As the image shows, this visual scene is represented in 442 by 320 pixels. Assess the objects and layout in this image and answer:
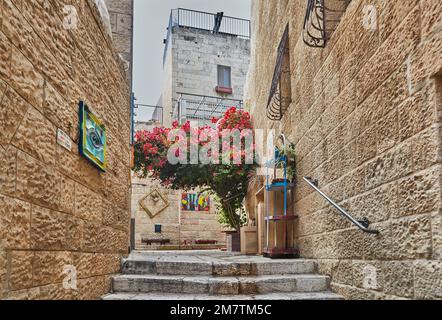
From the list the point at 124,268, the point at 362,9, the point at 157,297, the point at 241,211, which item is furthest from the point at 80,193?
the point at 241,211

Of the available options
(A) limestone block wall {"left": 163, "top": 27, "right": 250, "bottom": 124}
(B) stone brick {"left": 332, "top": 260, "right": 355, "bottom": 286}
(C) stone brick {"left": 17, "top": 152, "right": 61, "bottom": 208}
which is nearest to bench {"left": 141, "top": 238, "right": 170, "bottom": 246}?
(A) limestone block wall {"left": 163, "top": 27, "right": 250, "bottom": 124}

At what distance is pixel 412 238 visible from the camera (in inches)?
85.5

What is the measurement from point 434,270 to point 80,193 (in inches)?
83.8

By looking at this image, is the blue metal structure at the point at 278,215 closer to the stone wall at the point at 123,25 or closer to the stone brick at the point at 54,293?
the stone wall at the point at 123,25

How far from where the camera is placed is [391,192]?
2432mm

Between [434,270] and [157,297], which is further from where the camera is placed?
[157,297]

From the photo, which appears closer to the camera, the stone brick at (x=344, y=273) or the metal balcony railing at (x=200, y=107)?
the stone brick at (x=344, y=273)

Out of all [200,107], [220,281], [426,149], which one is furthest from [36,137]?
[200,107]

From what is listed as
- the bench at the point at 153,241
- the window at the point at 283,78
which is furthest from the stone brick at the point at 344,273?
the bench at the point at 153,241

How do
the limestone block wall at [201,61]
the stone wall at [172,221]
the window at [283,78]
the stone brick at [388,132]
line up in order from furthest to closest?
the limestone block wall at [201,61] < the stone wall at [172,221] < the window at [283,78] < the stone brick at [388,132]

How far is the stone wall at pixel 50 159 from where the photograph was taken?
182 centimetres

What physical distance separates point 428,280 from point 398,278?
1.08ft

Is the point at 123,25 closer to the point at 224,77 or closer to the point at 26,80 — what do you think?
the point at 26,80
